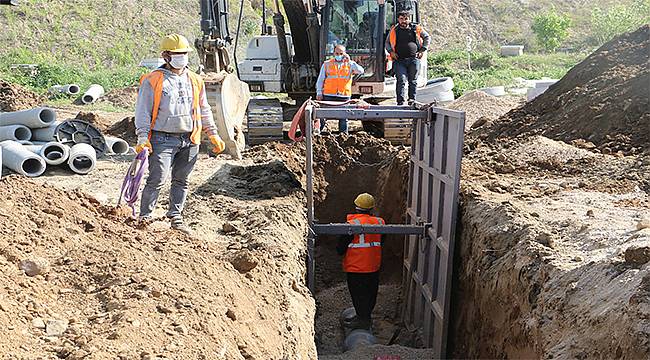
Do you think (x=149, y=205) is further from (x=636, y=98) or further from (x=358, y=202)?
(x=636, y=98)

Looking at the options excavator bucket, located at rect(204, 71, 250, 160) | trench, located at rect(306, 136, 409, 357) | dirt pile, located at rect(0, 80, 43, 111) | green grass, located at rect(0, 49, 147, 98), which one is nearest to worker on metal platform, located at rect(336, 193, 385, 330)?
trench, located at rect(306, 136, 409, 357)

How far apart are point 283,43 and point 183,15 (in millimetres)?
25376

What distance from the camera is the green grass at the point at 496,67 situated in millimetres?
33303

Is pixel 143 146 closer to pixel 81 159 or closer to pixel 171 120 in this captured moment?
pixel 171 120

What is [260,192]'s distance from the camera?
883cm

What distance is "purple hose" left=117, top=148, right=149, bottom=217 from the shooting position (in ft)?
19.7

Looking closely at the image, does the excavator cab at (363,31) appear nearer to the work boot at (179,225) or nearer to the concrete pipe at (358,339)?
the concrete pipe at (358,339)

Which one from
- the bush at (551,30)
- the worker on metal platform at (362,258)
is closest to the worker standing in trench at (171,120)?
the worker on metal platform at (362,258)

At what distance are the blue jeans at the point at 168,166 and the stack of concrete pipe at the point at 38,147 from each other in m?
3.90

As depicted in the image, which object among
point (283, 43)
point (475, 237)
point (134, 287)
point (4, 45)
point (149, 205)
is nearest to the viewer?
point (134, 287)

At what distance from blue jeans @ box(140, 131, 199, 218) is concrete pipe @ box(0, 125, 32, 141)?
5.34 m

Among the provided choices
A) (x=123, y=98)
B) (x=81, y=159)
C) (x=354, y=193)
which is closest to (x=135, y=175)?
(x=81, y=159)

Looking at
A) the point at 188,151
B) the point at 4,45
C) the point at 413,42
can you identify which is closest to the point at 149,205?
the point at 188,151

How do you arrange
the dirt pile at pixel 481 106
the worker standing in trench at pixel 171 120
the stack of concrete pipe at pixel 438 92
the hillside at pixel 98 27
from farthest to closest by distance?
the hillside at pixel 98 27
the stack of concrete pipe at pixel 438 92
the dirt pile at pixel 481 106
the worker standing in trench at pixel 171 120
